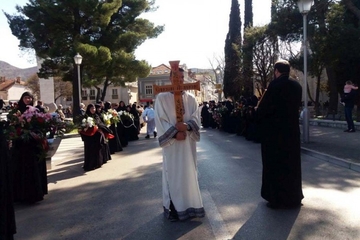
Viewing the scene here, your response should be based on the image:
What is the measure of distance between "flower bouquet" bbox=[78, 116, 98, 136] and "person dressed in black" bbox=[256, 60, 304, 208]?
18.1ft

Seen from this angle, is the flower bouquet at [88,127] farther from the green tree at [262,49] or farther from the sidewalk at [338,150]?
the green tree at [262,49]

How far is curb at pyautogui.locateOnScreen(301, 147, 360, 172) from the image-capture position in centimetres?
884

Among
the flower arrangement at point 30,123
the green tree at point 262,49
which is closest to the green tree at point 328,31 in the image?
the green tree at point 262,49

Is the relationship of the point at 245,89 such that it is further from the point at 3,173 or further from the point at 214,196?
the point at 3,173

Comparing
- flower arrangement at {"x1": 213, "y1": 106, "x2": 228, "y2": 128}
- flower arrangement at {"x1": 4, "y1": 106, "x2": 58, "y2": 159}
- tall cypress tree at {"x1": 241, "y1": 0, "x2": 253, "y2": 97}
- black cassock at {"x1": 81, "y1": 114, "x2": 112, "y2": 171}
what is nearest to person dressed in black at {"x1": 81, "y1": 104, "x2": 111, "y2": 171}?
black cassock at {"x1": 81, "y1": 114, "x2": 112, "y2": 171}

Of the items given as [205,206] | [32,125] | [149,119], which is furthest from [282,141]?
[149,119]

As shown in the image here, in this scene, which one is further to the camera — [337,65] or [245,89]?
[245,89]

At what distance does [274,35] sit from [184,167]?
24.0 meters

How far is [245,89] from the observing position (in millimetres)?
35156

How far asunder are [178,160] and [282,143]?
1.62 m

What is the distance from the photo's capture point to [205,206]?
6117 millimetres

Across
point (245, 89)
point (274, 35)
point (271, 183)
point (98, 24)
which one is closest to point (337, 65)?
point (274, 35)

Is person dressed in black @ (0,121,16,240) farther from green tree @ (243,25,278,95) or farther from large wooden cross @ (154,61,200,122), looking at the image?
green tree @ (243,25,278,95)

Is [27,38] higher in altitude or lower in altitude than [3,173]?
higher
